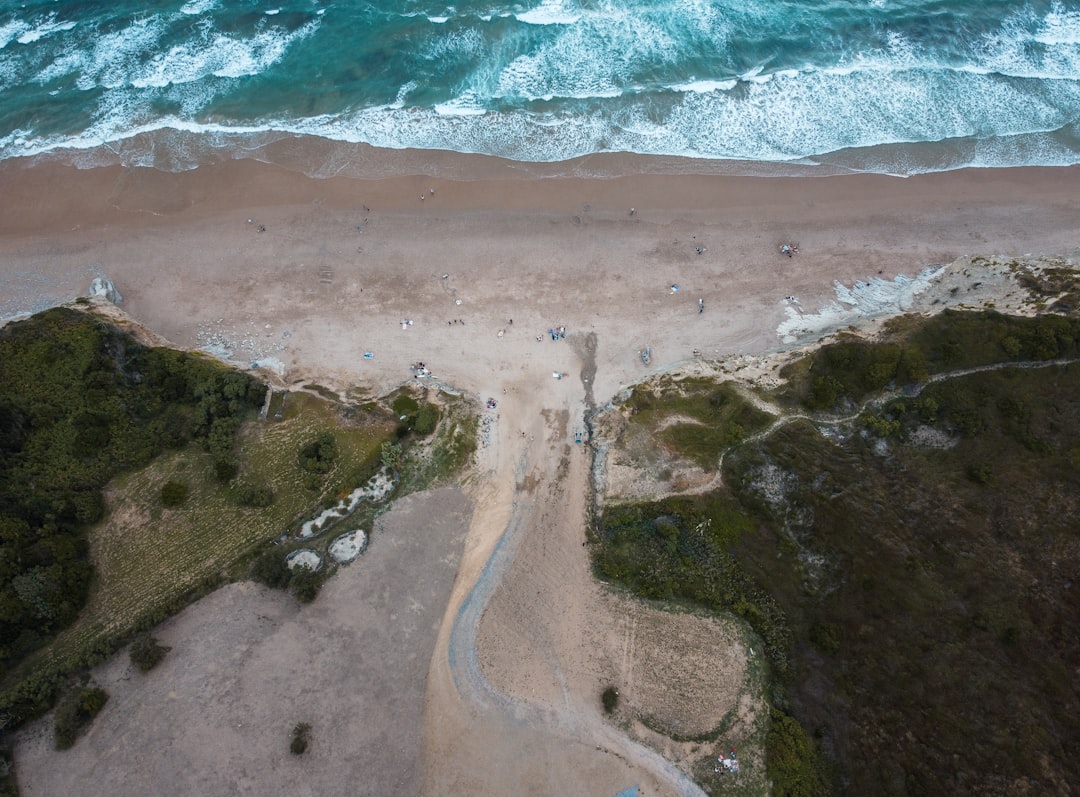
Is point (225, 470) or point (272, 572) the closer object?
point (272, 572)

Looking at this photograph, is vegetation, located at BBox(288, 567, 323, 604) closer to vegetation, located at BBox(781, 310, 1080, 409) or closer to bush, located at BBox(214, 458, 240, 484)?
bush, located at BBox(214, 458, 240, 484)

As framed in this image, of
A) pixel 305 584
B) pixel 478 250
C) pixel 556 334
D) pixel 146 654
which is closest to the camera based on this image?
pixel 146 654

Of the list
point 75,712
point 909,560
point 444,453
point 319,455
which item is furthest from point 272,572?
point 909,560

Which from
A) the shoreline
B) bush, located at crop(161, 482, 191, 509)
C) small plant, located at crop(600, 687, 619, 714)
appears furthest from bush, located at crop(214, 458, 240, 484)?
small plant, located at crop(600, 687, 619, 714)

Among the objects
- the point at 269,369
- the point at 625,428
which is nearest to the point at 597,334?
the point at 625,428

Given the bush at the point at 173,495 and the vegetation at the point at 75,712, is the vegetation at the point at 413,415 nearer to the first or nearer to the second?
the bush at the point at 173,495

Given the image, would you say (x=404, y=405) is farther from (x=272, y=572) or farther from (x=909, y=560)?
(x=909, y=560)

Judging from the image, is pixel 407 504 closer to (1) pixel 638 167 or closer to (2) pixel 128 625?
(2) pixel 128 625

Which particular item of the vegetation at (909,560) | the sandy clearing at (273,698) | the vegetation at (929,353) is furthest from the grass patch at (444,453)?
the vegetation at (929,353)
